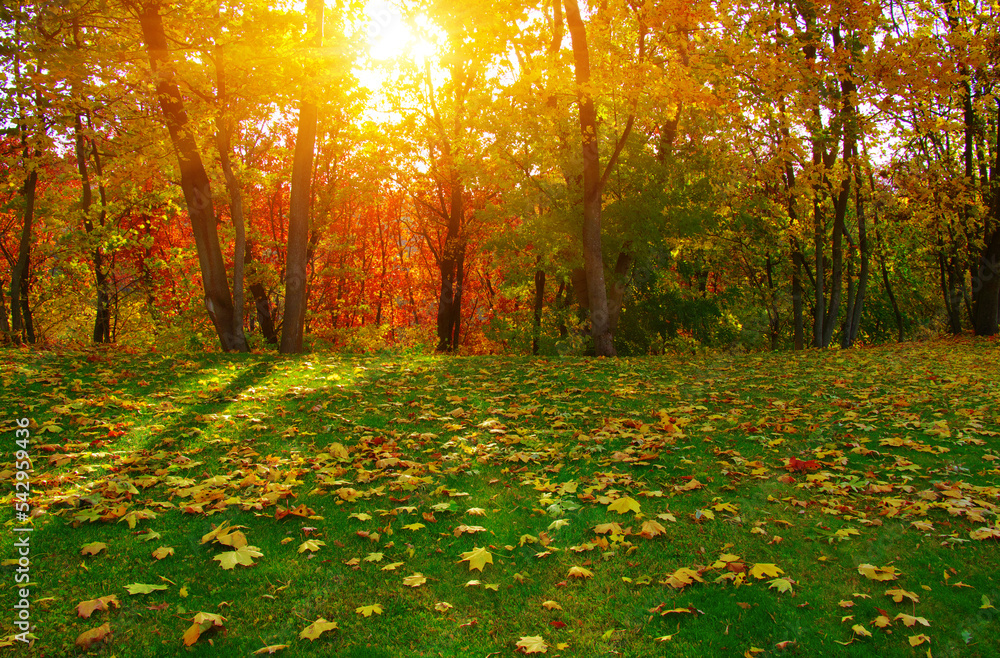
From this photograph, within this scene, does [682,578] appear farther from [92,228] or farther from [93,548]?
[92,228]

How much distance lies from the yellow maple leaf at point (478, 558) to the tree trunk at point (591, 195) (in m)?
10.5

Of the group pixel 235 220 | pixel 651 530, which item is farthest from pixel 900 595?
pixel 235 220

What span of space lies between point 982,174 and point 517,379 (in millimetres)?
23006

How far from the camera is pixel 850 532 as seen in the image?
14.7 ft

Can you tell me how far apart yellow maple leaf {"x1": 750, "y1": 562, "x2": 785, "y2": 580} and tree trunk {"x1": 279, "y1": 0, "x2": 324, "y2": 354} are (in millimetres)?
10874

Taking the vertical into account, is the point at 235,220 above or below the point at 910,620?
above

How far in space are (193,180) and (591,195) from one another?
8.48 metres

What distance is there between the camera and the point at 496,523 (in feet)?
15.4

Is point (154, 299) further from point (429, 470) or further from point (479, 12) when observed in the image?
point (429, 470)

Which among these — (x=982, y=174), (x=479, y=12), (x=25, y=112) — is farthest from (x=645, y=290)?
(x=25, y=112)

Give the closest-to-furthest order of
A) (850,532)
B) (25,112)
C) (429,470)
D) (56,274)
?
(850,532) < (429,470) < (25,112) < (56,274)

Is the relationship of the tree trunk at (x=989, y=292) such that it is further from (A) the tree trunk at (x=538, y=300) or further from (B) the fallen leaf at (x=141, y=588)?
(B) the fallen leaf at (x=141, y=588)

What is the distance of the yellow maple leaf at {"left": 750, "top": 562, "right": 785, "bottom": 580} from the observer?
3939 mm

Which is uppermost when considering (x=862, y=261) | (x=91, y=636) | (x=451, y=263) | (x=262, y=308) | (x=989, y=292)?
(x=451, y=263)
